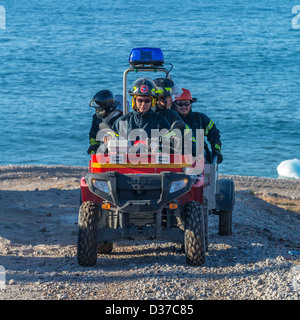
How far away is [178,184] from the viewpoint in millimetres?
7418

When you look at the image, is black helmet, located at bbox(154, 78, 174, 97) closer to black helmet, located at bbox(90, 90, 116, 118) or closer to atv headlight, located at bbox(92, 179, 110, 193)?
black helmet, located at bbox(90, 90, 116, 118)

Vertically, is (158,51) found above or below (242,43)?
below

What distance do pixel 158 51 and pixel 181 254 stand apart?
135 inches

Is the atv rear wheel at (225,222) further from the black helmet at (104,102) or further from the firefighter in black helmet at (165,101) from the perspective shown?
the black helmet at (104,102)

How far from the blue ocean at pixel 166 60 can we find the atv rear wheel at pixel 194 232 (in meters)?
18.6

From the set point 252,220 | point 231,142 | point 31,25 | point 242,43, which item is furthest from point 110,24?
point 252,220

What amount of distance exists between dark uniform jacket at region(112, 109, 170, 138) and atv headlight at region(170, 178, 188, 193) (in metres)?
0.99

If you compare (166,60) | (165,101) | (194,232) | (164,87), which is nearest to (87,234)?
(194,232)

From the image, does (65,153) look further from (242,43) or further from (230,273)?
(242,43)

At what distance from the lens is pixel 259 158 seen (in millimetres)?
29047

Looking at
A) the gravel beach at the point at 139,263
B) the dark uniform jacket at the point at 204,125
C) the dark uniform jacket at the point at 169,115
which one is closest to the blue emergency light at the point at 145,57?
the dark uniform jacket at the point at 204,125

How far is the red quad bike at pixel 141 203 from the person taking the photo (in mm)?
7359

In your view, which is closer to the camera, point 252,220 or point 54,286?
point 54,286

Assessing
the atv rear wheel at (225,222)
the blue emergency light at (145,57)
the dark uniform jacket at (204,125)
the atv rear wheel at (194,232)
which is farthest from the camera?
the blue emergency light at (145,57)
